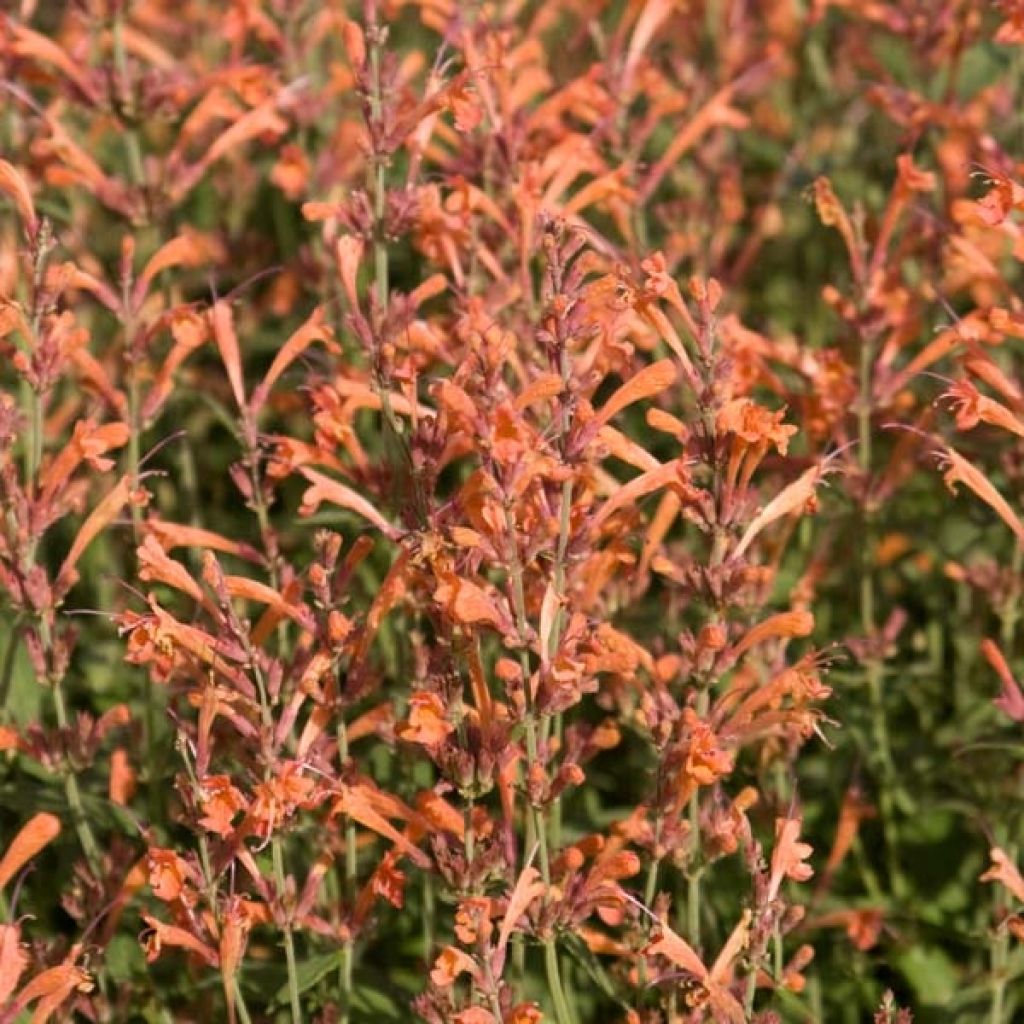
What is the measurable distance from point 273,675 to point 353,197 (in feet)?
3.44

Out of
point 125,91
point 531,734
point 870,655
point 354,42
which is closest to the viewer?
point 531,734

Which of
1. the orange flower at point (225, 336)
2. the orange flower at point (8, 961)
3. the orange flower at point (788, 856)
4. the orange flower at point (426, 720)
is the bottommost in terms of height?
the orange flower at point (8, 961)

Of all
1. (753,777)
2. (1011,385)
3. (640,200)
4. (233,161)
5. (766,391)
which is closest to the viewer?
(1011,385)

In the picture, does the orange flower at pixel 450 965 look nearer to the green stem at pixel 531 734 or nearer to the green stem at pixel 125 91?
the green stem at pixel 531 734

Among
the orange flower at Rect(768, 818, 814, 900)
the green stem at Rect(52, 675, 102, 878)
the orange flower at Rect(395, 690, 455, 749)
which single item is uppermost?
the orange flower at Rect(395, 690, 455, 749)

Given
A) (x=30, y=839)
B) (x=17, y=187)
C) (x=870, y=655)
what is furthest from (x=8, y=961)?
(x=870, y=655)

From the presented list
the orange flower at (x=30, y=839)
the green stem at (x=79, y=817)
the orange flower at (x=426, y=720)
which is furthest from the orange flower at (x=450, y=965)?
the green stem at (x=79, y=817)

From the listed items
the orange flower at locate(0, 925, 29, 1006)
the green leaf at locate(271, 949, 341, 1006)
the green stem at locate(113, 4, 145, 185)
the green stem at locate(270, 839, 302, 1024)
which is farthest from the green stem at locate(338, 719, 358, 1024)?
the green stem at locate(113, 4, 145, 185)

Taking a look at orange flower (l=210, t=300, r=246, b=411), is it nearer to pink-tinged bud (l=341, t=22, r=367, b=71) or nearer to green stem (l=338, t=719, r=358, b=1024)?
pink-tinged bud (l=341, t=22, r=367, b=71)

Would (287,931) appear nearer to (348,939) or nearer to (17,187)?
(348,939)

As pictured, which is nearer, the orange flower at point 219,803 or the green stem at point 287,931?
the orange flower at point 219,803

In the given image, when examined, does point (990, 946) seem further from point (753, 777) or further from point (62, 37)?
point (62, 37)

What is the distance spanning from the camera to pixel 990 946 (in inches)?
182

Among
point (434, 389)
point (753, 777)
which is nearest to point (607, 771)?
point (753, 777)
